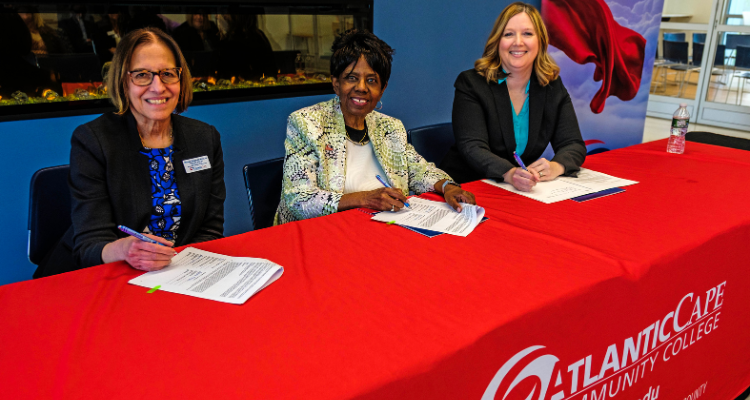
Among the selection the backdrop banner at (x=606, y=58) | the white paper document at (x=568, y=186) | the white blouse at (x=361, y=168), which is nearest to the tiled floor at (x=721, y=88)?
the backdrop banner at (x=606, y=58)

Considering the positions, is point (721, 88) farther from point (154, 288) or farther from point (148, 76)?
point (154, 288)

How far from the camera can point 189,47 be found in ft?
8.29

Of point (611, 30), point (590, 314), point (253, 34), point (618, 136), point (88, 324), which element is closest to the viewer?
point (88, 324)

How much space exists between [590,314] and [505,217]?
482 millimetres

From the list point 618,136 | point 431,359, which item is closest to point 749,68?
point 618,136

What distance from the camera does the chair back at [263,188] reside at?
1769 millimetres

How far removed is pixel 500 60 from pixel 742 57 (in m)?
5.95

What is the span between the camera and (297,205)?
1701 mm

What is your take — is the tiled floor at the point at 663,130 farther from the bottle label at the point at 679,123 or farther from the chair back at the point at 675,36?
the bottle label at the point at 679,123

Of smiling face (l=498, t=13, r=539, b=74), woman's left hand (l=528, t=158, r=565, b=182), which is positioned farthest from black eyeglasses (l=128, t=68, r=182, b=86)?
smiling face (l=498, t=13, r=539, b=74)

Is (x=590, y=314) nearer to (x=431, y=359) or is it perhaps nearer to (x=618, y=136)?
(x=431, y=359)

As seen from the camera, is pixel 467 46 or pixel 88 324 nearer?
pixel 88 324

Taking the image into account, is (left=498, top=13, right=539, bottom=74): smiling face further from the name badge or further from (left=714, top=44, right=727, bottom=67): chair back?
(left=714, top=44, right=727, bottom=67): chair back

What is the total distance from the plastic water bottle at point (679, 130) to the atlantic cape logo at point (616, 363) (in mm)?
1092
